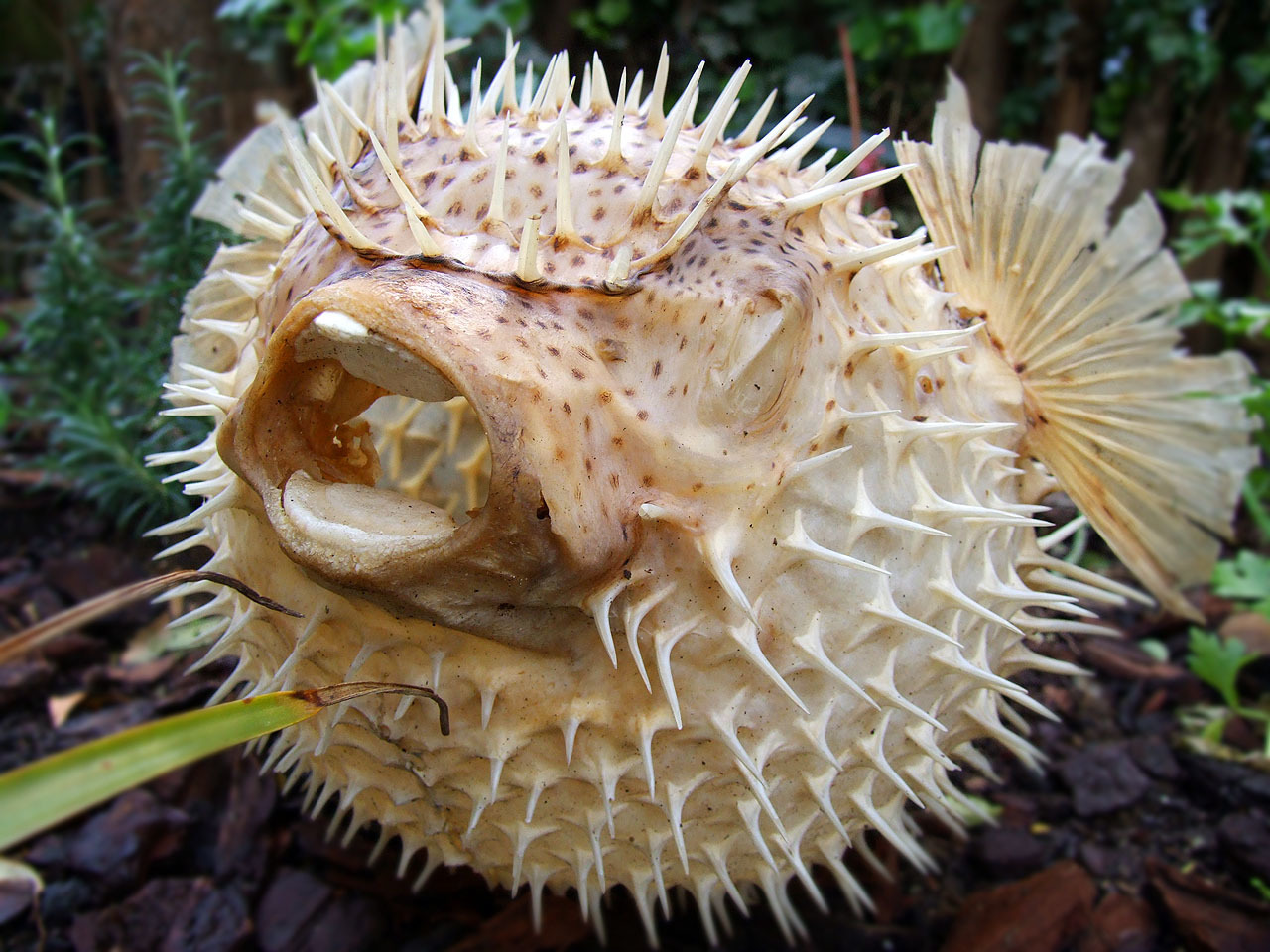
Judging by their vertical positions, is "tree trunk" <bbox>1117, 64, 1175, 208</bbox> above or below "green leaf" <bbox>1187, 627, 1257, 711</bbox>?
above

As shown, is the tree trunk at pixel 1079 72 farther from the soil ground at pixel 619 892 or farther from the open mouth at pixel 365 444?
the open mouth at pixel 365 444

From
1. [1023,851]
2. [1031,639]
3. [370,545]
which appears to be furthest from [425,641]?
[1023,851]

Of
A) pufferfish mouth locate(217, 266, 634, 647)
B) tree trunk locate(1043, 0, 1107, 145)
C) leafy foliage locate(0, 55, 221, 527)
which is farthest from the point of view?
tree trunk locate(1043, 0, 1107, 145)

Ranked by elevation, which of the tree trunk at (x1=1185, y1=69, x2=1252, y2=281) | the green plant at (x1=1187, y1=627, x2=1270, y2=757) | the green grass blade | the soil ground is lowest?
the soil ground

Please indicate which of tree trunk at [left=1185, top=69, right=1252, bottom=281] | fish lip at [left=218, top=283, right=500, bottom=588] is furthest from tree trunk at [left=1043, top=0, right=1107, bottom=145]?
fish lip at [left=218, top=283, right=500, bottom=588]

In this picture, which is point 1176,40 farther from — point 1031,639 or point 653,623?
point 653,623

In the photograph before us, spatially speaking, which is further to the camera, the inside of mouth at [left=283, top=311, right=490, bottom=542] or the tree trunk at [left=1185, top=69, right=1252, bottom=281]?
the tree trunk at [left=1185, top=69, right=1252, bottom=281]

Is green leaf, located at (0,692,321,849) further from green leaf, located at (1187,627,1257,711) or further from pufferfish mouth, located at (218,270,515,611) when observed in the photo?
green leaf, located at (1187,627,1257,711)

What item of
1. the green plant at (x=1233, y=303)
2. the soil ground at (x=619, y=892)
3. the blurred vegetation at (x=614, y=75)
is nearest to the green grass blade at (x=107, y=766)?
the soil ground at (x=619, y=892)
